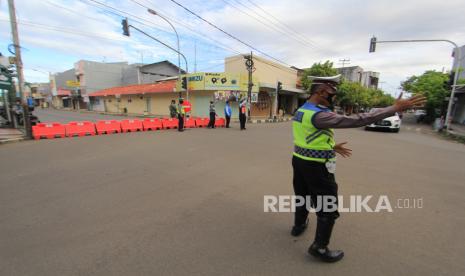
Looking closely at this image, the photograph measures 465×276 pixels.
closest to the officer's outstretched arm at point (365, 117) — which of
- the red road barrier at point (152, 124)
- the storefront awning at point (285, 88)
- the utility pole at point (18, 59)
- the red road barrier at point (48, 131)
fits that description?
the utility pole at point (18, 59)

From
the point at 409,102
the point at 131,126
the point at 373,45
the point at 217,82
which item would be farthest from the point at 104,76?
the point at 409,102

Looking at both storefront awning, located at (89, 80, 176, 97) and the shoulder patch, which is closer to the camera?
the shoulder patch

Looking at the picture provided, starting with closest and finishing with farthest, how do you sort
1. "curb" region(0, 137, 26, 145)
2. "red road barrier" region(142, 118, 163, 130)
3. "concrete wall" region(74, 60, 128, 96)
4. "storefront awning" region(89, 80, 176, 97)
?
"curb" region(0, 137, 26, 145) → "red road barrier" region(142, 118, 163, 130) → "storefront awning" region(89, 80, 176, 97) → "concrete wall" region(74, 60, 128, 96)

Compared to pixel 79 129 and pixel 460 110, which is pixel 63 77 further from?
pixel 460 110

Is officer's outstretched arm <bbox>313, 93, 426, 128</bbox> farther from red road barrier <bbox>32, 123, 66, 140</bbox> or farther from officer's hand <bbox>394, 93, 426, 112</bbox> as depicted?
red road barrier <bbox>32, 123, 66, 140</bbox>

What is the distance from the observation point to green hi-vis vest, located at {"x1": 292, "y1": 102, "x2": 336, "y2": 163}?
2111 mm

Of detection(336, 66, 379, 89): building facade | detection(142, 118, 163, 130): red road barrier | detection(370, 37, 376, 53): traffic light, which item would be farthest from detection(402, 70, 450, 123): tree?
detection(142, 118, 163, 130): red road barrier

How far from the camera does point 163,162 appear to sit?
5.79 metres

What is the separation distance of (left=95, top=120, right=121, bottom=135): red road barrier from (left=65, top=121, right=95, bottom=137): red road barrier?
0.26 metres

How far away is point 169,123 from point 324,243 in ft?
39.0

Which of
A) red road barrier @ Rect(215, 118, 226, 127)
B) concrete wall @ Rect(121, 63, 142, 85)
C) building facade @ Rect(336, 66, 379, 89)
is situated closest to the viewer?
red road barrier @ Rect(215, 118, 226, 127)

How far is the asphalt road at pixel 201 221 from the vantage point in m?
2.21

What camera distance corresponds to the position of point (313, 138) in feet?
7.02

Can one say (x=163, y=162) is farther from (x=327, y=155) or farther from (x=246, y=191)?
(x=327, y=155)
